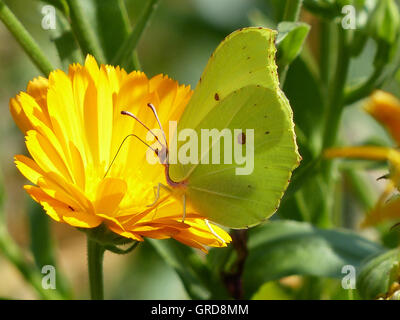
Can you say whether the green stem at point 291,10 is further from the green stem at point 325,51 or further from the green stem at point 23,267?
the green stem at point 23,267

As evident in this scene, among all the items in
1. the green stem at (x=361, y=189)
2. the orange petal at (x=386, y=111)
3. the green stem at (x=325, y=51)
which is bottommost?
the orange petal at (x=386, y=111)

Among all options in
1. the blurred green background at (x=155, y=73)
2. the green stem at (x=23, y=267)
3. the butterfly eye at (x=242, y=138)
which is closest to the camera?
the butterfly eye at (x=242, y=138)

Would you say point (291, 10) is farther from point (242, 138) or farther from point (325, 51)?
point (325, 51)

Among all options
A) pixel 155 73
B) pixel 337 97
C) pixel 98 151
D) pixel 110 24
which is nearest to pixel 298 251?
pixel 337 97

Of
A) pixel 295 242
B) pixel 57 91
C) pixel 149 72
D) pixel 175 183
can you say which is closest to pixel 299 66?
pixel 295 242

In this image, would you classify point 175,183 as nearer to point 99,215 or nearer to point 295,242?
point 99,215

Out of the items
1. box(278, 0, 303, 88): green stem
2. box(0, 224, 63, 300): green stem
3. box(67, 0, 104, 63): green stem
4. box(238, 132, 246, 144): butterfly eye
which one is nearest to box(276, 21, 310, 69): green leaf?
box(278, 0, 303, 88): green stem

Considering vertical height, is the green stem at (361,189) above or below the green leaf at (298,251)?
above

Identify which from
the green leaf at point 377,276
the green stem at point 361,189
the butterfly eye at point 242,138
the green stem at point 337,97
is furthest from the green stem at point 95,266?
the green stem at point 361,189
